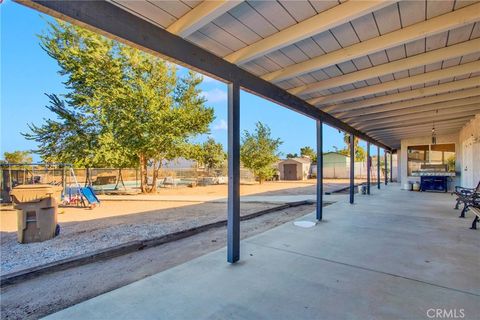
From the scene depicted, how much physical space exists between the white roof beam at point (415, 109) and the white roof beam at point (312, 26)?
13.7 feet

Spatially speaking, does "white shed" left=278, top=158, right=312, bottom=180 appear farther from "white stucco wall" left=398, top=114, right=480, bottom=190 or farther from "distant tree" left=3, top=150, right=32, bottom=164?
"distant tree" left=3, top=150, right=32, bottom=164

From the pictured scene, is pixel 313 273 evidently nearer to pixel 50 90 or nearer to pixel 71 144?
pixel 71 144

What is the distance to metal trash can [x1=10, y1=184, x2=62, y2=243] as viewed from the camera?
14.1 feet

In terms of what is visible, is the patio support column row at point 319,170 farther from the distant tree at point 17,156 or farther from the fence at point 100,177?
the distant tree at point 17,156

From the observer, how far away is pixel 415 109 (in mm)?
5336

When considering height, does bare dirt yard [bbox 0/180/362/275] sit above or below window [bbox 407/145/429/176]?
below

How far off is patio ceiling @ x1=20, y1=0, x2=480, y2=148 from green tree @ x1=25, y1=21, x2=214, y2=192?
983 centimetres

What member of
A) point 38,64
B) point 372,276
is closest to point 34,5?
point 372,276

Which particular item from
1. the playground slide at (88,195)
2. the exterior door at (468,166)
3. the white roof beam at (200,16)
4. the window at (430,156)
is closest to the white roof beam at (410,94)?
the white roof beam at (200,16)

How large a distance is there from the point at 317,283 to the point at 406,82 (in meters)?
3.20

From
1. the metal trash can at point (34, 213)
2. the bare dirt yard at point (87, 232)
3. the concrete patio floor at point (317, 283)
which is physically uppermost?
the metal trash can at point (34, 213)

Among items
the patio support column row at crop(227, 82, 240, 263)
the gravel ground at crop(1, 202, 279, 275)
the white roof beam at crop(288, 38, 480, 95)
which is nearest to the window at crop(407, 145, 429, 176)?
the gravel ground at crop(1, 202, 279, 275)

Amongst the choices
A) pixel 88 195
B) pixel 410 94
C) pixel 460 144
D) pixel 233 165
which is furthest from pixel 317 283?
pixel 460 144

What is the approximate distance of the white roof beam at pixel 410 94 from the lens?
364 centimetres
